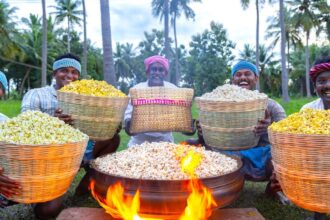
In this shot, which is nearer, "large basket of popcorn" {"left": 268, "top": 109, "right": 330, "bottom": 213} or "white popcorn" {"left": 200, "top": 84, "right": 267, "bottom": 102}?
"large basket of popcorn" {"left": 268, "top": 109, "right": 330, "bottom": 213}

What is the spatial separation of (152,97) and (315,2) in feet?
84.0

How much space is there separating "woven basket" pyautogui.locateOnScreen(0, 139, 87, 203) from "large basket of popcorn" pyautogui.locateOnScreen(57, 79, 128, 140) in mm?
515

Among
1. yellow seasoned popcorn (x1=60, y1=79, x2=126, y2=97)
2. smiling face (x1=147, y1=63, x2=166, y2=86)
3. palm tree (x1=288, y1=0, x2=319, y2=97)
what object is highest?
palm tree (x1=288, y1=0, x2=319, y2=97)

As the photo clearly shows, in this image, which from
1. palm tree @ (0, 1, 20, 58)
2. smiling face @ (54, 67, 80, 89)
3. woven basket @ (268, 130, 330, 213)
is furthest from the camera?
palm tree @ (0, 1, 20, 58)

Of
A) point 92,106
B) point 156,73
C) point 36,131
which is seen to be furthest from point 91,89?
point 156,73

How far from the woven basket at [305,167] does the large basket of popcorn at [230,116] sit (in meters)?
0.66

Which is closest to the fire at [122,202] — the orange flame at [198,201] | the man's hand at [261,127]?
the orange flame at [198,201]

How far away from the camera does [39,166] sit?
216cm

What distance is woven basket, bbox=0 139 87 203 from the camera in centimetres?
212

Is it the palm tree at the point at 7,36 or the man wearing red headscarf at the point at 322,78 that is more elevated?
the palm tree at the point at 7,36

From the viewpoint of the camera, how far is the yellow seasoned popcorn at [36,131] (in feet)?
7.13

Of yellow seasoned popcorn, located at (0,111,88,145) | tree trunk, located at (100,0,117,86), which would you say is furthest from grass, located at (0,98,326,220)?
tree trunk, located at (100,0,117,86)

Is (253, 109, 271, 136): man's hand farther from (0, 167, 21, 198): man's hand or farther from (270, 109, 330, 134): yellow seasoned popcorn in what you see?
(0, 167, 21, 198): man's hand

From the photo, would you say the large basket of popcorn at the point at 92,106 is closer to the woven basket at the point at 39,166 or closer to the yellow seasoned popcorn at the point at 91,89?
the yellow seasoned popcorn at the point at 91,89
